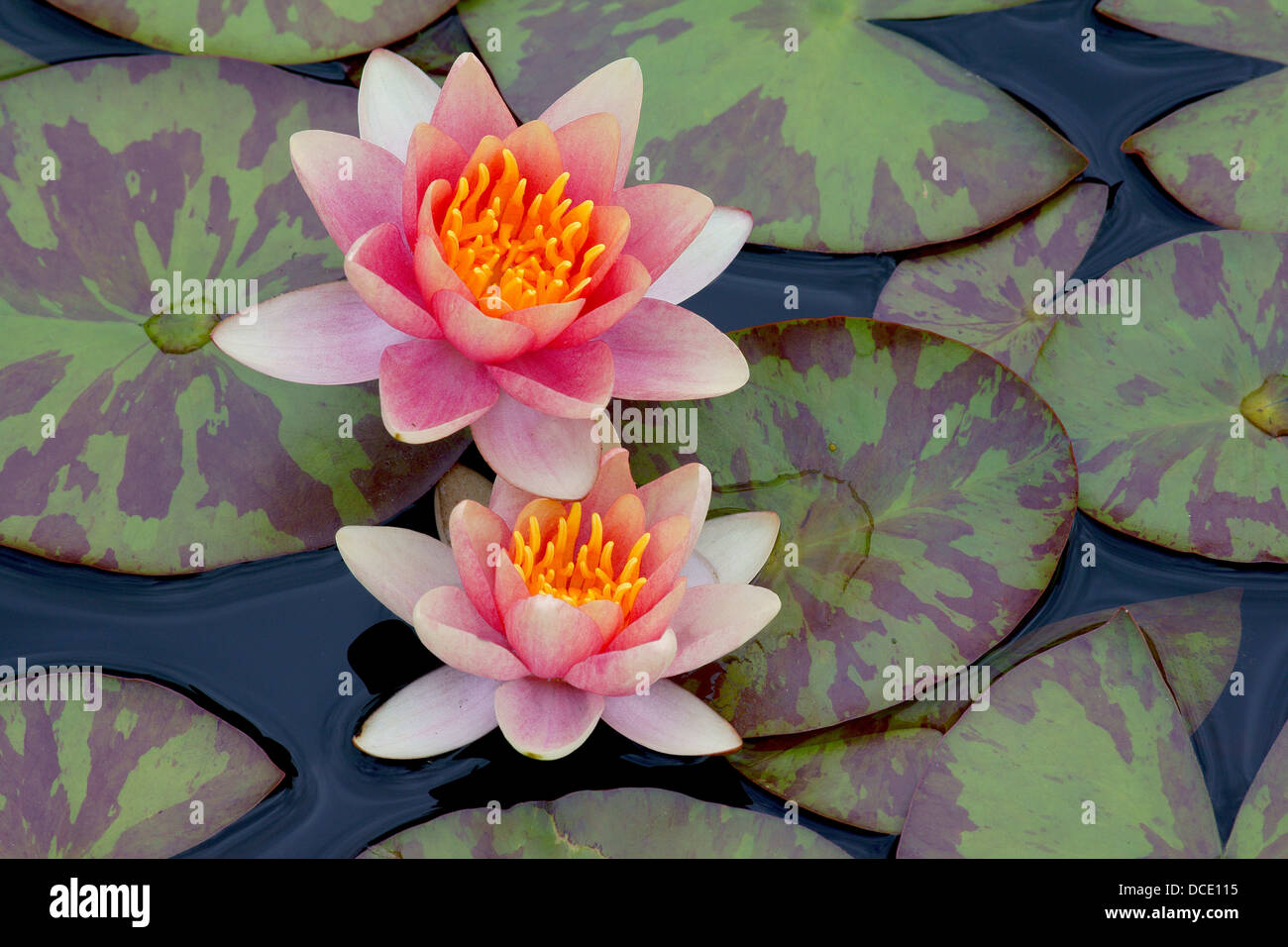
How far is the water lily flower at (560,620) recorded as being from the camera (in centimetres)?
154

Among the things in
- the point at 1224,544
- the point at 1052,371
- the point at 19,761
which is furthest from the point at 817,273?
the point at 19,761

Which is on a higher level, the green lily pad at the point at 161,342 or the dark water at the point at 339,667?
the green lily pad at the point at 161,342

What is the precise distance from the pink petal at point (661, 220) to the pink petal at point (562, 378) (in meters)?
0.20

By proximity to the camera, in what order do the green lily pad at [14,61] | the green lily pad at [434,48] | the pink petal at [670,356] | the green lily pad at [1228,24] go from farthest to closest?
1. the green lily pad at [1228,24]
2. the green lily pad at [434,48]
3. the green lily pad at [14,61]
4. the pink petal at [670,356]

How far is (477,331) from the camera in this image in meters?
1.56

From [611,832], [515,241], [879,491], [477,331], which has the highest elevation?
[515,241]

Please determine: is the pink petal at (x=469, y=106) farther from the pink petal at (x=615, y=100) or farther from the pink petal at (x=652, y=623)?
the pink petal at (x=652, y=623)

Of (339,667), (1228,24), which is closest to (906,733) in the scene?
(339,667)

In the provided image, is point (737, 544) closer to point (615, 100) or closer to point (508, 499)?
point (508, 499)

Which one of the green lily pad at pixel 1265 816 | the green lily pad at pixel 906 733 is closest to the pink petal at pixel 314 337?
the green lily pad at pixel 906 733

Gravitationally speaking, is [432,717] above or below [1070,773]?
above

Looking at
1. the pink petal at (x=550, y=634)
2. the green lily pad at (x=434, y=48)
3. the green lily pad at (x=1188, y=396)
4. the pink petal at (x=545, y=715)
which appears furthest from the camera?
the green lily pad at (x=434, y=48)

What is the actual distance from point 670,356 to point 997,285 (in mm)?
979

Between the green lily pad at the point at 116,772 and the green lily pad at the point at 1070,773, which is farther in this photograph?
the green lily pad at the point at 1070,773
